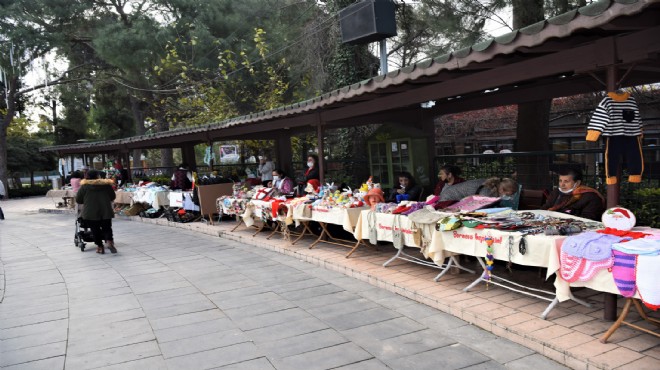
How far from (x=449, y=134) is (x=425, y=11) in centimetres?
845

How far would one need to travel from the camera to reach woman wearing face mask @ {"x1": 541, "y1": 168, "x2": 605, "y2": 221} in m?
4.96

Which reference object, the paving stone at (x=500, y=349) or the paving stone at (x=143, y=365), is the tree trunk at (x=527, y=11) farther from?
the paving stone at (x=143, y=365)

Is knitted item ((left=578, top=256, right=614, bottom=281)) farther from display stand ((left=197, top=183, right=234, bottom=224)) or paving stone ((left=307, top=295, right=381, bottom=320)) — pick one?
display stand ((left=197, top=183, right=234, bottom=224))

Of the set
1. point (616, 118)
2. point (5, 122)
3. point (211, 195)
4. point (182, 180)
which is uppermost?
point (5, 122)

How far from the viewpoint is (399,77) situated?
5.42 m

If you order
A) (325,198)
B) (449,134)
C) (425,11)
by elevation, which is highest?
(425,11)

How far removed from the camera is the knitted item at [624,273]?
10.9 feet

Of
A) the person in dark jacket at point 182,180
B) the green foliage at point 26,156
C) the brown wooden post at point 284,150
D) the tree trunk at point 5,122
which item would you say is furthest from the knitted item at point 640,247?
the green foliage at point 26,156

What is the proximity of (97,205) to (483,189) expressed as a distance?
6828mm

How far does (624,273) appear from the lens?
11.1 ft

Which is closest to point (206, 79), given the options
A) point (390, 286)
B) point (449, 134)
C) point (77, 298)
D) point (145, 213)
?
point (145, 213)

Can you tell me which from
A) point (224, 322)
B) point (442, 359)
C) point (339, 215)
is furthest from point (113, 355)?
point (339, 215)

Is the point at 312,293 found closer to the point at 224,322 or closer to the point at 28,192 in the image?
the point at 224,322

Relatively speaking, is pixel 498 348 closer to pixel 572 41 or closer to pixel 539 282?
pixel 539 282
